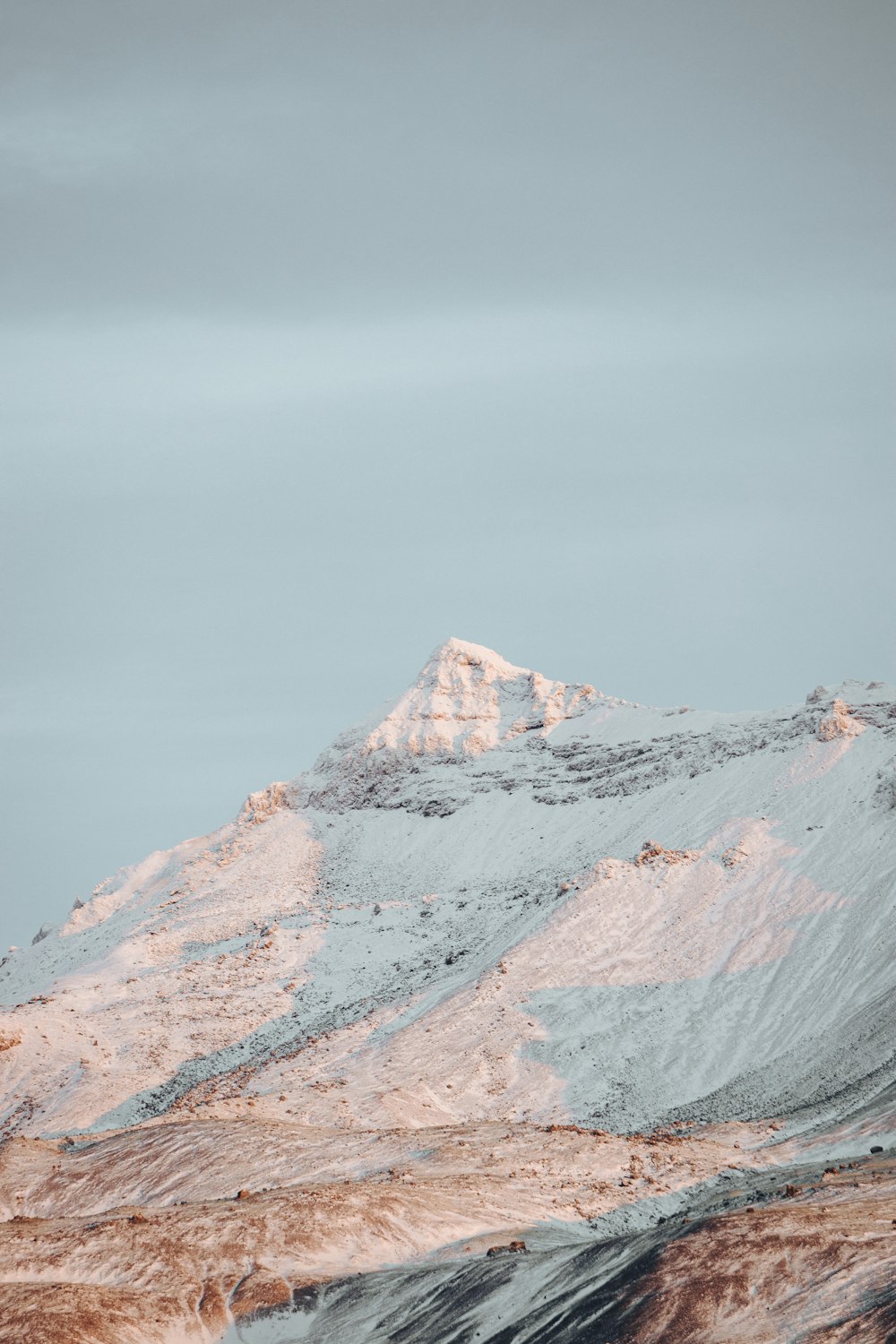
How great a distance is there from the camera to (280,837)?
412 feet

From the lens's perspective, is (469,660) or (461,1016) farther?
(469,660)

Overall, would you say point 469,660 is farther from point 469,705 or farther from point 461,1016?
point 461,1016

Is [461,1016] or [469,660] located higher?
[469,660]

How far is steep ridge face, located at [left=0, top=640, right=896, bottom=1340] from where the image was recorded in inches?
1838

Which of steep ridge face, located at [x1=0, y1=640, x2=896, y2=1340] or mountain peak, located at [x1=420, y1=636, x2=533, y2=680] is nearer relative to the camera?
steep ridge face, located at [x1=0, y1=640, x2=896, y2=1340]

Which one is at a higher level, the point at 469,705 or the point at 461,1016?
the point at 469,705

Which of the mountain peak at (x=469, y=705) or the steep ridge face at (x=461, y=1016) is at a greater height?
the mountain peak at (x=469, y=705)

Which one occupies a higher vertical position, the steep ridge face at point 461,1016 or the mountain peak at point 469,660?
the mountain peak at point 469,660

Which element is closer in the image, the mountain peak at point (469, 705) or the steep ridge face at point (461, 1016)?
the steep ridge face at point (461, 1016)

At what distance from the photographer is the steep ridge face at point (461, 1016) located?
4669 cm

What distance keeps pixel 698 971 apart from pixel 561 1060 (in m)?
11.9

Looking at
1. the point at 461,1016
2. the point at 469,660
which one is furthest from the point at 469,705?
the point at 461,1016

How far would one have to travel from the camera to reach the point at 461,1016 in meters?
81.7

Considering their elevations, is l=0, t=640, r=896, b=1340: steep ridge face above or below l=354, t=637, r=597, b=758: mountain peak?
below
